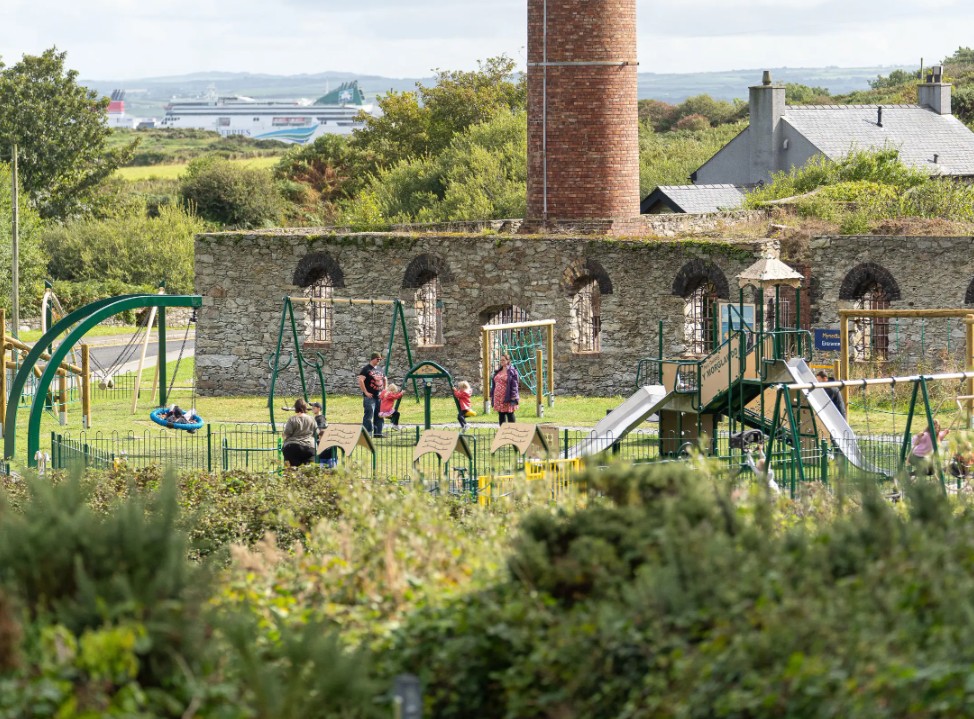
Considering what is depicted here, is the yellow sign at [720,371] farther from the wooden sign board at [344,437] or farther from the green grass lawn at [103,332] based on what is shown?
the green grass lawn at [103,332]

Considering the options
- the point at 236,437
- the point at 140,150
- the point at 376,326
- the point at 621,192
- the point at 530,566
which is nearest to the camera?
the point at 530,566

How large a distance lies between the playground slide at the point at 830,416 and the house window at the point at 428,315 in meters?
9.18

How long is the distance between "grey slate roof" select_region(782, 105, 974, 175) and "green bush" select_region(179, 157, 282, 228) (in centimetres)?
2470

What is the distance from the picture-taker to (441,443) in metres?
16.5

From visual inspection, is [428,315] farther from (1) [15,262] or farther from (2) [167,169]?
(2) [167,169]

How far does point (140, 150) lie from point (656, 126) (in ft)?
162

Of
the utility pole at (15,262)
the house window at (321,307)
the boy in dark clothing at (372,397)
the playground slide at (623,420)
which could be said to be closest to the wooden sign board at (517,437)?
the playground slide at (623,420)

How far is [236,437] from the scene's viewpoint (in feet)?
69.5

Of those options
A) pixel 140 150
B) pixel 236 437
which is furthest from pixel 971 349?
pixel 140 150

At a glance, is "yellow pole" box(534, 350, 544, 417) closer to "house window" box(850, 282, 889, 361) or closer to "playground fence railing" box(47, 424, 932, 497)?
"playground fence railing" box(47, 424, 932, 497)

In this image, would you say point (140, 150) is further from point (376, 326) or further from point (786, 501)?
point (786, 501)

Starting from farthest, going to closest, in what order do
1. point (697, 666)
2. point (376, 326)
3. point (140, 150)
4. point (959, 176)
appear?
point (140, 150)
point (959, 176)
point (376, 326)
point (697, 666)

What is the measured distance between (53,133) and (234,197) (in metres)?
9.67

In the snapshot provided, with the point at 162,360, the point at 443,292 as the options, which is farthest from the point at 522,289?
the point at 162,360
